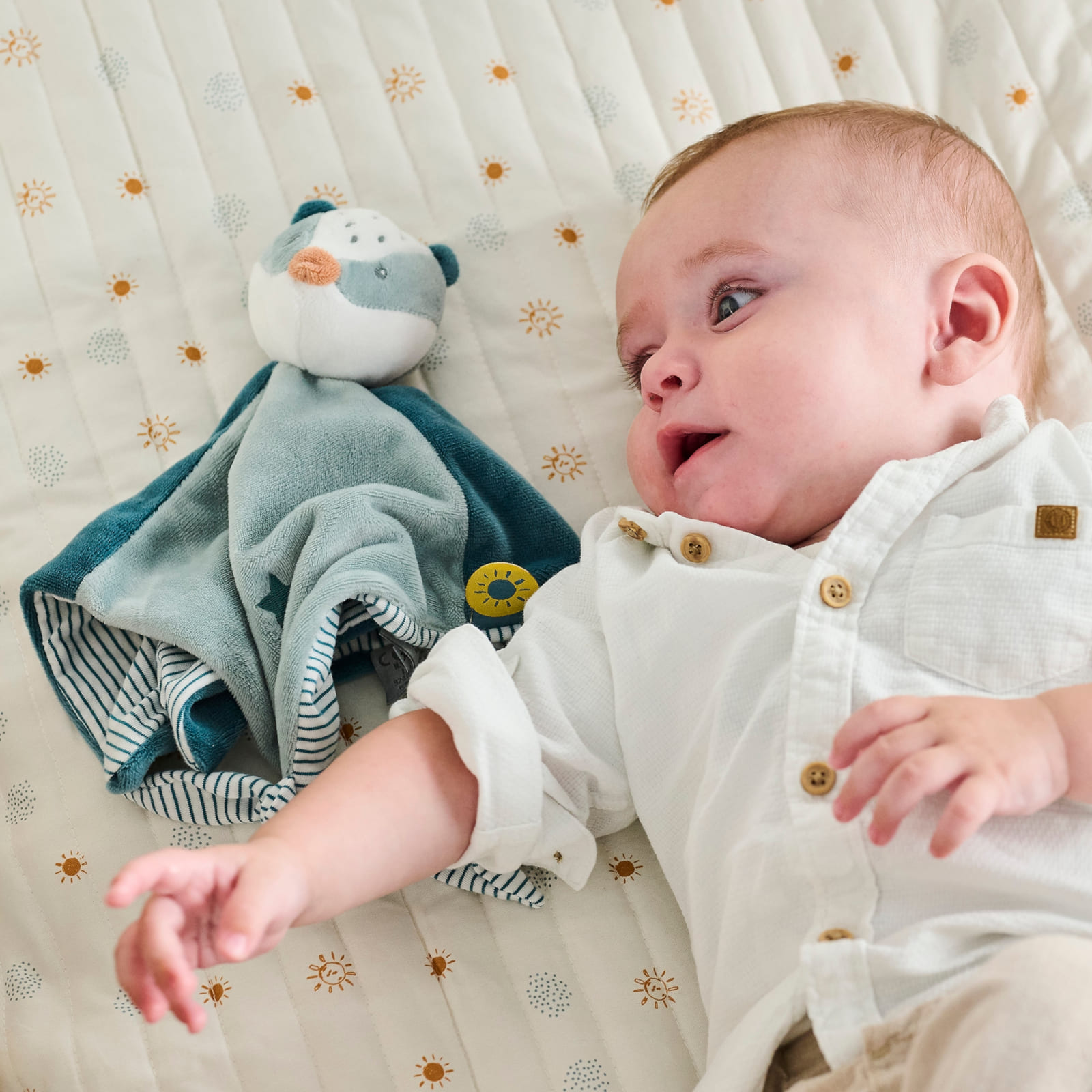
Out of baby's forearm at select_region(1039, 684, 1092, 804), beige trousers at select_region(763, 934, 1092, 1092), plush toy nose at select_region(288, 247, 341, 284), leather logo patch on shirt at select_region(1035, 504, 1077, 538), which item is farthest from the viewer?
plush toy nose at select_region(288, 247, 341, 284)

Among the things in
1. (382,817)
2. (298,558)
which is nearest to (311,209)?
(298,558)

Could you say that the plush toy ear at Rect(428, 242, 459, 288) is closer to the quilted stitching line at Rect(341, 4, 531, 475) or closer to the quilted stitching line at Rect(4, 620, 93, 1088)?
the quilted stitching line at Rect(341, 4, 531, 475)

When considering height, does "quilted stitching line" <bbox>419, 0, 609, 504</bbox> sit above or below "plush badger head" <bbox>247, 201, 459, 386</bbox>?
below

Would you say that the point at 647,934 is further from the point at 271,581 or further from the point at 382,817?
the point at 271,581

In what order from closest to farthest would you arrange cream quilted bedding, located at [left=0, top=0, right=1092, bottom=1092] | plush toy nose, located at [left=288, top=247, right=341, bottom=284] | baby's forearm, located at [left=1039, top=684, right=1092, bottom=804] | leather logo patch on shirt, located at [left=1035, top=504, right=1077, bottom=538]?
baby's forearm, located at [left=1039, top=684, right=1092, bottom=804] < leather logo patch on shirt, located at [left=1035, top=504, right=1077, bottom=538] < plush toy nose, located at [left=288, top=247, right=341, bottom=284] < cream quilted bedding, located at [left=0, top=0, right=1092, bottom=1092]

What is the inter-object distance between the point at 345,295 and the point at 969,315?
58cm

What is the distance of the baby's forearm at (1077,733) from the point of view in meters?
0.66

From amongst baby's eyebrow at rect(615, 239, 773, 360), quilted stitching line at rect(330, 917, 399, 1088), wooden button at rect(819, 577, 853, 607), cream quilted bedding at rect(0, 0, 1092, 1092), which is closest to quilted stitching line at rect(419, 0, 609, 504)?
cream quilted bedding at rect(0, 0, 1092, 1092)

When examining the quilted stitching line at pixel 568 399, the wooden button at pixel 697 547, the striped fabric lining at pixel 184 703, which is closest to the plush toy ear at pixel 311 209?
the quilted stitching line at pixel 568 399

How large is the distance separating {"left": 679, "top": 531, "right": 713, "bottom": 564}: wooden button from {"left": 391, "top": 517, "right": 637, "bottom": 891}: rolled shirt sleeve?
97 millimetres

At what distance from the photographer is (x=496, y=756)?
80 centimetres

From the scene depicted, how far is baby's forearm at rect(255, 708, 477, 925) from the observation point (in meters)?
0.72

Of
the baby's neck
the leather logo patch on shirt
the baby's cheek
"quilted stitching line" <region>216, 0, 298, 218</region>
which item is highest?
"quilted stitching line" <region>216, 0, 298, 218</region>

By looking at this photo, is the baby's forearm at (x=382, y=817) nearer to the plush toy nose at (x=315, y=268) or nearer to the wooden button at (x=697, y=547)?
the wooden button at (x=697, y=547)
